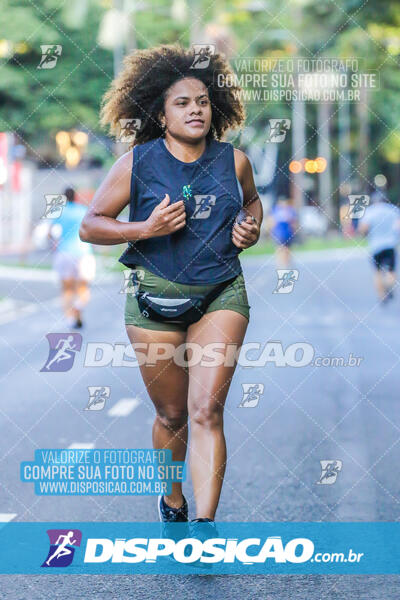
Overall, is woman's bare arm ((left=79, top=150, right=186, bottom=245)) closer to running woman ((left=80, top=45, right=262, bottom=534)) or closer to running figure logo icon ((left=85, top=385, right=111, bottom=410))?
running woman ((left=80, top=45, right=262, bottom=534))

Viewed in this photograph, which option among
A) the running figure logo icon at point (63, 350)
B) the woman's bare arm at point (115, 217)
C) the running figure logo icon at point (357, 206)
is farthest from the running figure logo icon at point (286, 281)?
the running figure logo icon at point (63, 350)

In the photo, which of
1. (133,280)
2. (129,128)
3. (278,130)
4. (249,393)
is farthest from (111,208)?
(278,130)

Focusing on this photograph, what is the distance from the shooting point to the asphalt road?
13.9 feet

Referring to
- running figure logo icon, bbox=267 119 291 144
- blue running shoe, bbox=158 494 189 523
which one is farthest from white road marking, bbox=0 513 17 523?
running figure logo icon, bbox=267 119 291 144

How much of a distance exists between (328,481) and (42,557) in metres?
1.75

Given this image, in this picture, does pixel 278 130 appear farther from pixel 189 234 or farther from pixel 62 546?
pixel 62 546

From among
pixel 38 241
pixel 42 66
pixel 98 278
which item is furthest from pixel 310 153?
pixel 42 66

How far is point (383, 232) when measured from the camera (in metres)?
16.6

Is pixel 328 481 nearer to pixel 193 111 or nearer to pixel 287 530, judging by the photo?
pixel 287 530

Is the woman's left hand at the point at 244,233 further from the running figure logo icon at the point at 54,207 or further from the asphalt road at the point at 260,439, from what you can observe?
the running figure logo icon at the point at 54,207

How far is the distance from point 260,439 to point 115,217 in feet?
10.0

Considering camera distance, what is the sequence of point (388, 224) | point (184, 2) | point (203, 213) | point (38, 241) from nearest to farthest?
1. point (203, 213)
2. point (388, 224)
3. point (184, 2)
4. point (38, 241)

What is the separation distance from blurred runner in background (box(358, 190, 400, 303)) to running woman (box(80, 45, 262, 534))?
38.4 ft

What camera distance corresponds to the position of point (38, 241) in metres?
43.7
